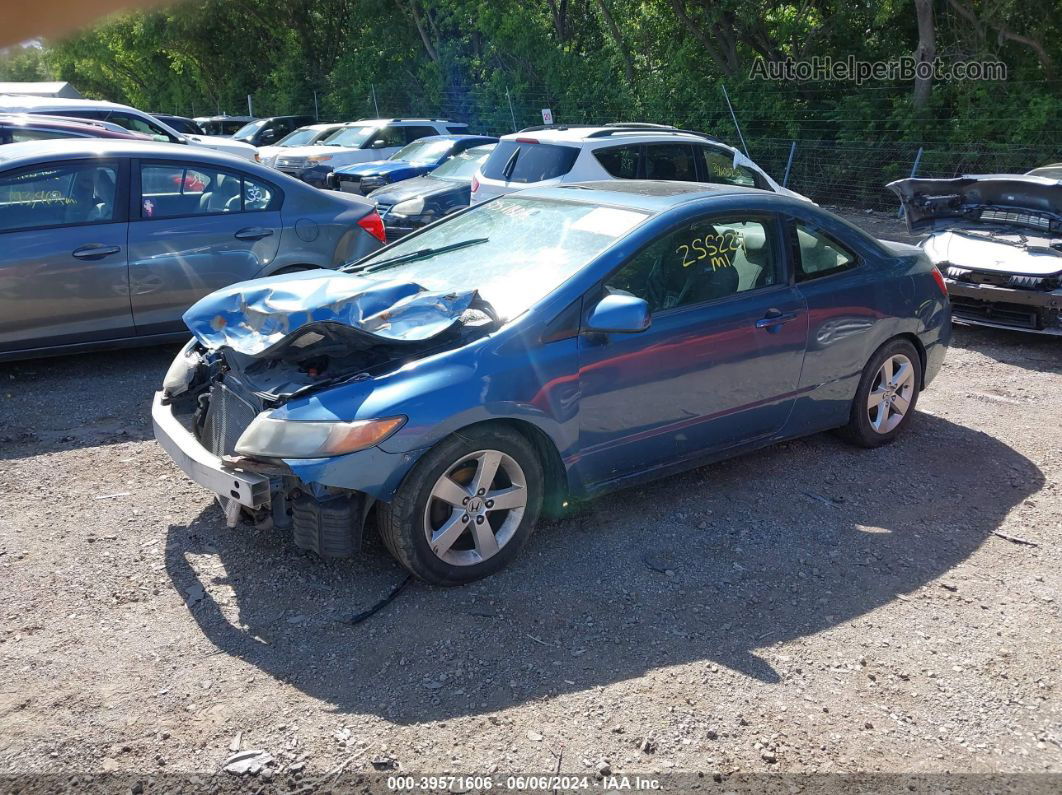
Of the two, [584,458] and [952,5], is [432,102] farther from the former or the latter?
[584,458]

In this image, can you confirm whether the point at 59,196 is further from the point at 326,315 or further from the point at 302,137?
the point at 302,137

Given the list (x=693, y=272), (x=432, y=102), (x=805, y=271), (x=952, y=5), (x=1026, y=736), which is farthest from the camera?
(x=432, y=102)

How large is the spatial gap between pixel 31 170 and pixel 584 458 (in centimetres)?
452

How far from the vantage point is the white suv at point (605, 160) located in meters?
10.2

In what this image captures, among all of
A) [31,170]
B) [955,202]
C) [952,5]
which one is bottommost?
[955,202]

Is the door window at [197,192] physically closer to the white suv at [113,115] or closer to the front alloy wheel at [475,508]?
the front alloy wheel at [475,508]

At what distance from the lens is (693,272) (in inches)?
193

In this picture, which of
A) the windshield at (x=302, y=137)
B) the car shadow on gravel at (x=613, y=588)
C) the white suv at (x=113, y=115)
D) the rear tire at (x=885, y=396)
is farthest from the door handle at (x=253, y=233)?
the windshield at (x=302, y=137)

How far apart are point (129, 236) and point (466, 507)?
3957 mm

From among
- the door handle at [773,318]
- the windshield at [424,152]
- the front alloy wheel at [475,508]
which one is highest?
the windshield at [424,152]

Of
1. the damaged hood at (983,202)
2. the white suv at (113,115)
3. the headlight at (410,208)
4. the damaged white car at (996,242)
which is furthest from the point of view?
the white suv at (113,115)

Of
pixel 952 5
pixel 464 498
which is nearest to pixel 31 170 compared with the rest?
pixel 464 498

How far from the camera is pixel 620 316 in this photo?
14.1ft

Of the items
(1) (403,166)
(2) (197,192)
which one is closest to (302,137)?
(1) (403,166)
